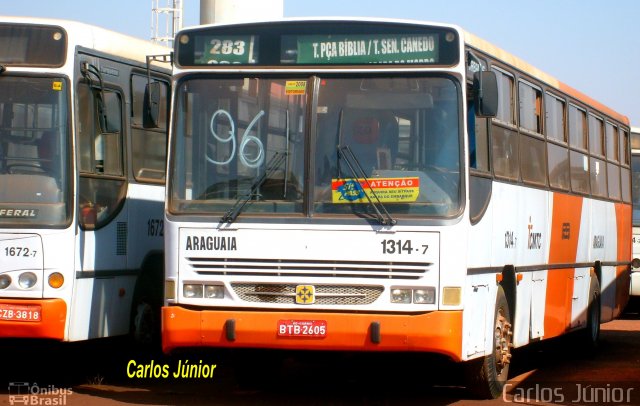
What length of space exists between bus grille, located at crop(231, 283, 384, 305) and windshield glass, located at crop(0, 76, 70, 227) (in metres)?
2.07

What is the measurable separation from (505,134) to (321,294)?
3.02 meters

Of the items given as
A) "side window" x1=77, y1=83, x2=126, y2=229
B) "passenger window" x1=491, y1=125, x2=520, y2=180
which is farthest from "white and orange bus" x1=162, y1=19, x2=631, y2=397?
"side window" x1=77, y1=83, x2=126, y2=229

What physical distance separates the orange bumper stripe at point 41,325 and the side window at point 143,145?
6.84 ft

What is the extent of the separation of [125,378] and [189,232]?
3020 mm

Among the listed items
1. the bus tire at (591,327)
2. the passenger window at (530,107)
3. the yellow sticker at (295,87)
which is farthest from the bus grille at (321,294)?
the bus tire at (591,327)

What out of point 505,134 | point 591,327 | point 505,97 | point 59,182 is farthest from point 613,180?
point 59,182

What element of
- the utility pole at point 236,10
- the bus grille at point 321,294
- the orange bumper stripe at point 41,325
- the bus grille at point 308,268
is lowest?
the orange bumper stripe at point 41,325

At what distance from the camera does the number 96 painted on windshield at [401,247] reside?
403 inches

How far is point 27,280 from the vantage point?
11.4 m

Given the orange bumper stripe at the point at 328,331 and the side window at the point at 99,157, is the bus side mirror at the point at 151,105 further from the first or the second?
the orange bumper stripe at the point at 328,331

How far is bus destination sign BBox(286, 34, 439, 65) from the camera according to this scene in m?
10.5

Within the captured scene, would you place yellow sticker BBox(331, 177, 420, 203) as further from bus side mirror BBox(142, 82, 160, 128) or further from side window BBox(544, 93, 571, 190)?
side window BBox(544, 93, 571, 190)

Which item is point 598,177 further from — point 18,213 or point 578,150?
point 18,213

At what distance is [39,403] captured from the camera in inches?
432
